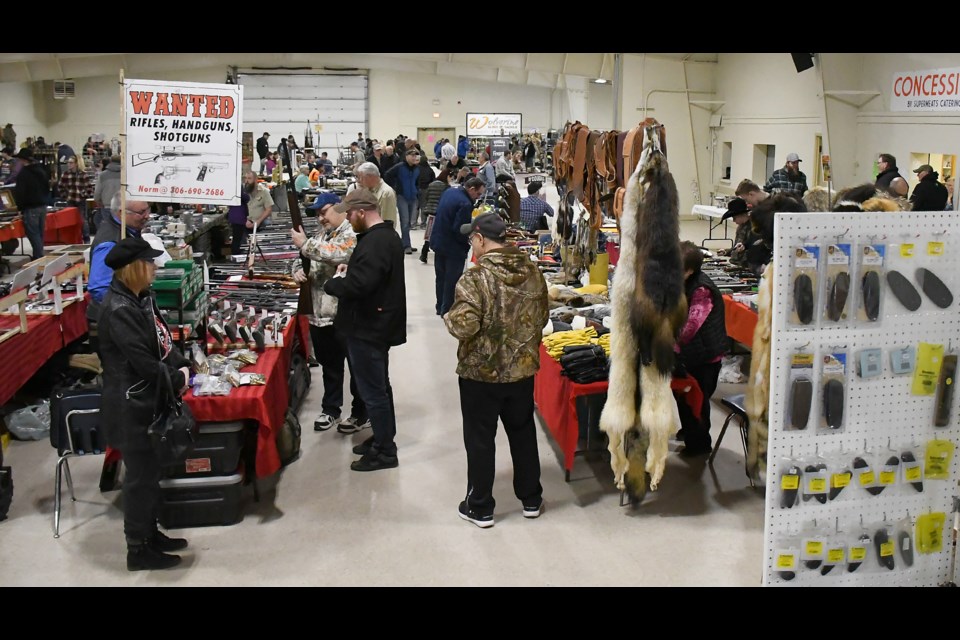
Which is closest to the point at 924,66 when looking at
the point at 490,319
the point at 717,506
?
the point at 717,506

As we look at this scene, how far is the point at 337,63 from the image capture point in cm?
2558

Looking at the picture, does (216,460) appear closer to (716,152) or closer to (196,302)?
(196,302)

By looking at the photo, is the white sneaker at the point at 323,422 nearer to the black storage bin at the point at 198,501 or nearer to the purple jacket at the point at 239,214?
the black storage bin at the point at 198,501

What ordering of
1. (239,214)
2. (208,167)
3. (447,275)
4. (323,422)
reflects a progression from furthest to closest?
(239,214), (447,275), (323,422), (208,167)

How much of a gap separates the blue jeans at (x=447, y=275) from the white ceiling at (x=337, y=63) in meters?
10.1

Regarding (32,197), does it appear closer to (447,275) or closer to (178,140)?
(447,275)

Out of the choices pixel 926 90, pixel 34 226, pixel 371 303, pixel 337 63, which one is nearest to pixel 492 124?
pixel 337 63

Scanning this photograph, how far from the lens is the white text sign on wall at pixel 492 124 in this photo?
88.2 feet

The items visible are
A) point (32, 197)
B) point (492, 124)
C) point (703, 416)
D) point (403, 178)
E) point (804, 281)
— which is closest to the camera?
point (804, 281)

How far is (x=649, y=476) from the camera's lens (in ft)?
15.3

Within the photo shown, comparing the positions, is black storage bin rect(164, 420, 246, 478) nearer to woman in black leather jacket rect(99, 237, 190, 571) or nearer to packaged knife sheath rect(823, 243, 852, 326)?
woman in black leather jacket rect(99, 237, 190, 571)

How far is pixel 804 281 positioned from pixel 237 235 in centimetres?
813

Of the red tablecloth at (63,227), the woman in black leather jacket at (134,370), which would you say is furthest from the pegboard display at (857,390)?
the red tablecloth at (63,227)

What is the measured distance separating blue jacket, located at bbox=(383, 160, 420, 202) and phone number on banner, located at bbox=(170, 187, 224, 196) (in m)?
8.51
